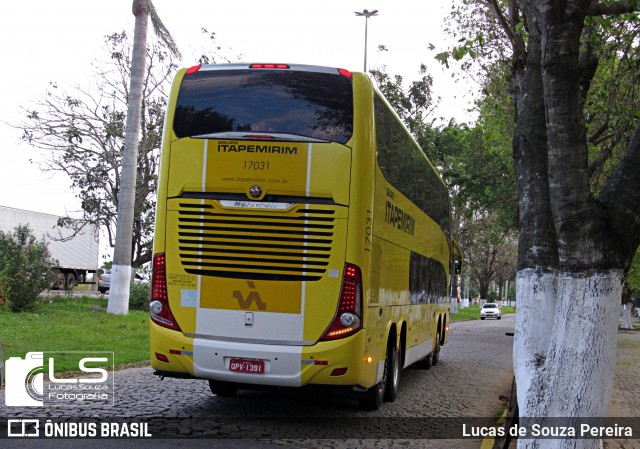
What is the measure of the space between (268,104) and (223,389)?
13.2ft

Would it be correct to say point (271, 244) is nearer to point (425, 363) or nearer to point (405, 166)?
point (405, 166)

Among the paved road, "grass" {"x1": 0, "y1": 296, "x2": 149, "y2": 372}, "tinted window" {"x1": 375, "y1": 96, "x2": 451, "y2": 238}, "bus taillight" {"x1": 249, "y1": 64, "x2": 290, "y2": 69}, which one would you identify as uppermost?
"bus taillight" {"x1": 249, "y1": 64, "x2": 290, "y2": 69}

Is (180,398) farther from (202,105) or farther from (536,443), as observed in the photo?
(536,443)

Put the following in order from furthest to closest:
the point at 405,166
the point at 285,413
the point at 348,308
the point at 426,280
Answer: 1. the point at 426,280
2. the point at 405,166
3. the point at 285,413
4. the point at 348,308

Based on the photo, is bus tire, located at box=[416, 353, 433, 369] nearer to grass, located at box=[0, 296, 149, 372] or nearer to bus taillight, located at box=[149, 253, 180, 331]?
grass, located at box=[0, 296, 149, 372]

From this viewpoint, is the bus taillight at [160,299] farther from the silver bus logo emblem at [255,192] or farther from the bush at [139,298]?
the bush at [139,298]

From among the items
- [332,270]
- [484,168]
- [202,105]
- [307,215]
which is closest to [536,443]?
[332,270]

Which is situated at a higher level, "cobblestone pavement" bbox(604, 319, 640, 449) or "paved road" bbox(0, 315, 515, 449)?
"paved road" bbox(0, 315, 515, 449)

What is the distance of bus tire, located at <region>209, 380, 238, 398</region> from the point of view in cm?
909

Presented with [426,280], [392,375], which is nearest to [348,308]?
[392,375]

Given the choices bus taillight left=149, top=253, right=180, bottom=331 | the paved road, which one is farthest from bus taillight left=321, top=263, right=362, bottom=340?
bus taillight left=149, top=253, right=180, bottom=331

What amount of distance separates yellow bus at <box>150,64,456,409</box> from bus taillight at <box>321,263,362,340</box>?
0.05 feet

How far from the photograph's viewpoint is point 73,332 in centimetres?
1438

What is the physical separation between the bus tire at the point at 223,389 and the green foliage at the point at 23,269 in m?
10.6
